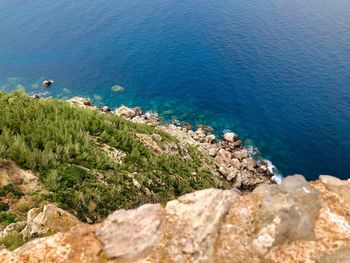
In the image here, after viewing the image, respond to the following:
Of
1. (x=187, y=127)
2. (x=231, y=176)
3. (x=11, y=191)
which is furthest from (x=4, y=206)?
(x=187, y=127)

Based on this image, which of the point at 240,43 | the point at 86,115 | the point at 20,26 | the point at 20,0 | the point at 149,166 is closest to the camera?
the point at 149,166

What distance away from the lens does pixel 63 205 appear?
17703mm

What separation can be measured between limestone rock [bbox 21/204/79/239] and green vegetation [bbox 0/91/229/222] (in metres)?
2.33

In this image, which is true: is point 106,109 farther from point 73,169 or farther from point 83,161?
point 73,169

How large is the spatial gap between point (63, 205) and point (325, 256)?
12292mm

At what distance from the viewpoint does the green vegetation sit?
1939 centimetres

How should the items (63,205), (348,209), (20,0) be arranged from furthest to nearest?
(20,0), (63,205), (348,209)

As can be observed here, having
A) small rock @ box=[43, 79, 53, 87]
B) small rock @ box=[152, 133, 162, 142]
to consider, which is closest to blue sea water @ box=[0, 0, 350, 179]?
small rock @ box=[43, 79, 53, 87]

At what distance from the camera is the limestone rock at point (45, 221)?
1405 centimetres

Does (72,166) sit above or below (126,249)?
below

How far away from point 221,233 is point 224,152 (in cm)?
4423

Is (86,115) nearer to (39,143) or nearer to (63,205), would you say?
(39,143)

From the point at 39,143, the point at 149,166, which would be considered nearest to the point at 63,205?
the point at 39,143

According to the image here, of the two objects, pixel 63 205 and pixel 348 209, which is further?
pixel 63 205
